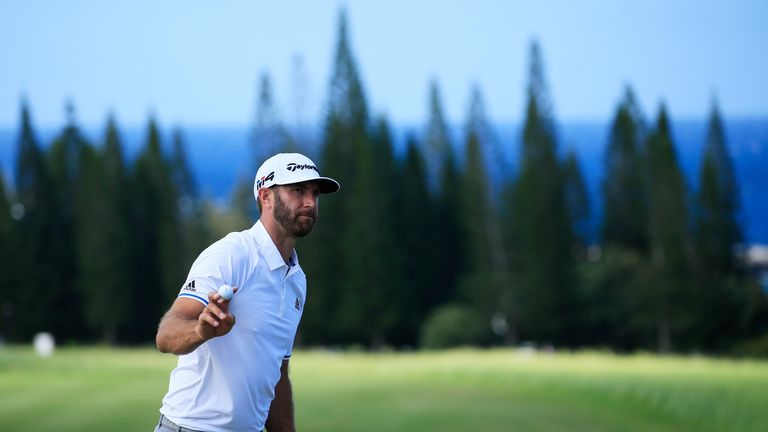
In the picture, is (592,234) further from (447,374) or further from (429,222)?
(447,374)

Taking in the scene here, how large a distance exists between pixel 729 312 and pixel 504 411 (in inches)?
1741

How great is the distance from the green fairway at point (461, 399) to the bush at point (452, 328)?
32.7 meters

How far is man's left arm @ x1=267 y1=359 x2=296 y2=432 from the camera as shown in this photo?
19.0 ft

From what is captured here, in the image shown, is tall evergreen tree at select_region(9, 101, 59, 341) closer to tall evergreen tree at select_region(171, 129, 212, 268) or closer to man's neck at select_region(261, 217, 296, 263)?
tall evergreen tree at select_region(171, 129, 212, 268)

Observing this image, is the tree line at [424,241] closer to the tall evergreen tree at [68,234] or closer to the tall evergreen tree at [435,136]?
the tall evergreen tree at [68,234]

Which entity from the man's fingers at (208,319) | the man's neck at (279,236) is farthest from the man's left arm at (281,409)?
the man's fingers at (208,319)

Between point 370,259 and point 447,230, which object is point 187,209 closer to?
point 370,259

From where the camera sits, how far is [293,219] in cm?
521

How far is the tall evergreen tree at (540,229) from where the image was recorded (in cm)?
6109

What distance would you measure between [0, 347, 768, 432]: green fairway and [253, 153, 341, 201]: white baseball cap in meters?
11.6

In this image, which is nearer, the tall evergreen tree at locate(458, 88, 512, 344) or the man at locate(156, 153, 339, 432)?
the man at locate(156, 153, 339, 432)

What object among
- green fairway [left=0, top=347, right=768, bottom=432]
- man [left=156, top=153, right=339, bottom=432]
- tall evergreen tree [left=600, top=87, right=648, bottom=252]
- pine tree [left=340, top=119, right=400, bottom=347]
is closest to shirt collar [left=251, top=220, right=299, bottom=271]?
man [left=156, top=153, right=339, bottom=432]

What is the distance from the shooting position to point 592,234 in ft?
237

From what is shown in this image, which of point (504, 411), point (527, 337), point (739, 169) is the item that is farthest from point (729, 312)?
point (504, 411)
